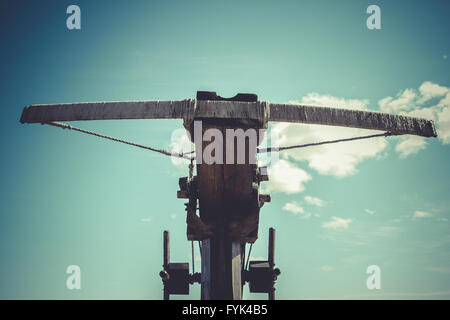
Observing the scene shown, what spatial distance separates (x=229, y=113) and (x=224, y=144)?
35 centimetres

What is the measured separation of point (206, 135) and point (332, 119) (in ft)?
3.81

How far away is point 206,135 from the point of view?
3174 mm

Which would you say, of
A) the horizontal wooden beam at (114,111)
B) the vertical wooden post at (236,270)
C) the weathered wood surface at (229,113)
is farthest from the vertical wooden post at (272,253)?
the horizontal wooden beam at (114,111)

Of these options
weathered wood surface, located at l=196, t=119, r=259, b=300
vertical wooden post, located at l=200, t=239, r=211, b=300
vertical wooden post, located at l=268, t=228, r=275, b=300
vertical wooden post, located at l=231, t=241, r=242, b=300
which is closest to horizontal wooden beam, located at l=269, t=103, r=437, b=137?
weathered wood surface, located at l=196, t=119, r=259, b=300

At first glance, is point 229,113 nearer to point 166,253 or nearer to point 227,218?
point 227,218

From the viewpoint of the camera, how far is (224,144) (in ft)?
10.6

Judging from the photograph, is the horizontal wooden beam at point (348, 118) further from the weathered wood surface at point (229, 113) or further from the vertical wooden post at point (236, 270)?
the vertical wooden post at point (236, 270)

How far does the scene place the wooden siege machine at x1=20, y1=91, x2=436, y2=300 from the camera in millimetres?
3041

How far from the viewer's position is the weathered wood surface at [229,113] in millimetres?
3023

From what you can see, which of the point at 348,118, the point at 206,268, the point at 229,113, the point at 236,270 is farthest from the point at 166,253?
the point at 348,118

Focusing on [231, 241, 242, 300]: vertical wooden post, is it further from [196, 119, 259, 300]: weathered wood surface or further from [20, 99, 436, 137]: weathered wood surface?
[20, 99, 436, 137]: weathered wood surface
